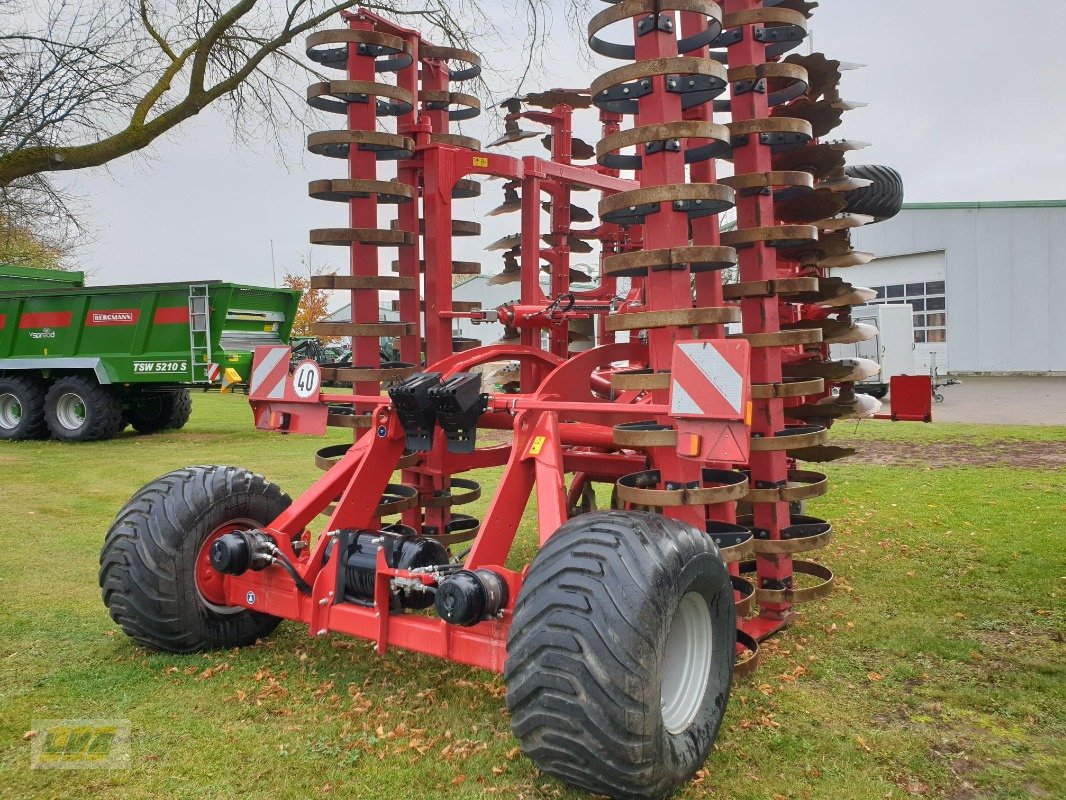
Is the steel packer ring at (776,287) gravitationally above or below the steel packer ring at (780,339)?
above

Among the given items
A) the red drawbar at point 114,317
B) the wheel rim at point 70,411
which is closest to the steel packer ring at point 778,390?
the red drawbar at point 114,317

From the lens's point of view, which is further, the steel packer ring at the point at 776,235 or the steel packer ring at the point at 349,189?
the steel packer ring at the point at 349,189

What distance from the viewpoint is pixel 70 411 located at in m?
15.7

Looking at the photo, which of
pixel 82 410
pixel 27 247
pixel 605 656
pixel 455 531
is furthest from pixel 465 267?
pixel 27 247

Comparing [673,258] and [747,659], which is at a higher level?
[673,258]

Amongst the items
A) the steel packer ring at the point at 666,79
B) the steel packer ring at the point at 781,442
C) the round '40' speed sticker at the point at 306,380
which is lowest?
the steel packer ring at the point at 781,442

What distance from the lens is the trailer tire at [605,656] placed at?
108 inches

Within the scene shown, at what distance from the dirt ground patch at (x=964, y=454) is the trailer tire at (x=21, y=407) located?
12.8 metres

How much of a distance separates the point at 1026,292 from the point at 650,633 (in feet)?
93.0

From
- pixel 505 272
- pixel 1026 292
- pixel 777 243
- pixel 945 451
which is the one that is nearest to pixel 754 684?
pixel 777 243

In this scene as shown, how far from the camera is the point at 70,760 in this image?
3.24 m

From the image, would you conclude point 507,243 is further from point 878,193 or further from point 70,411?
point 70,411

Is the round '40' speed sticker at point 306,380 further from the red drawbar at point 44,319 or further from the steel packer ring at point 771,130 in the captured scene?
the red drawbar at point 44,319

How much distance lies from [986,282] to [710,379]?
1082 inches
